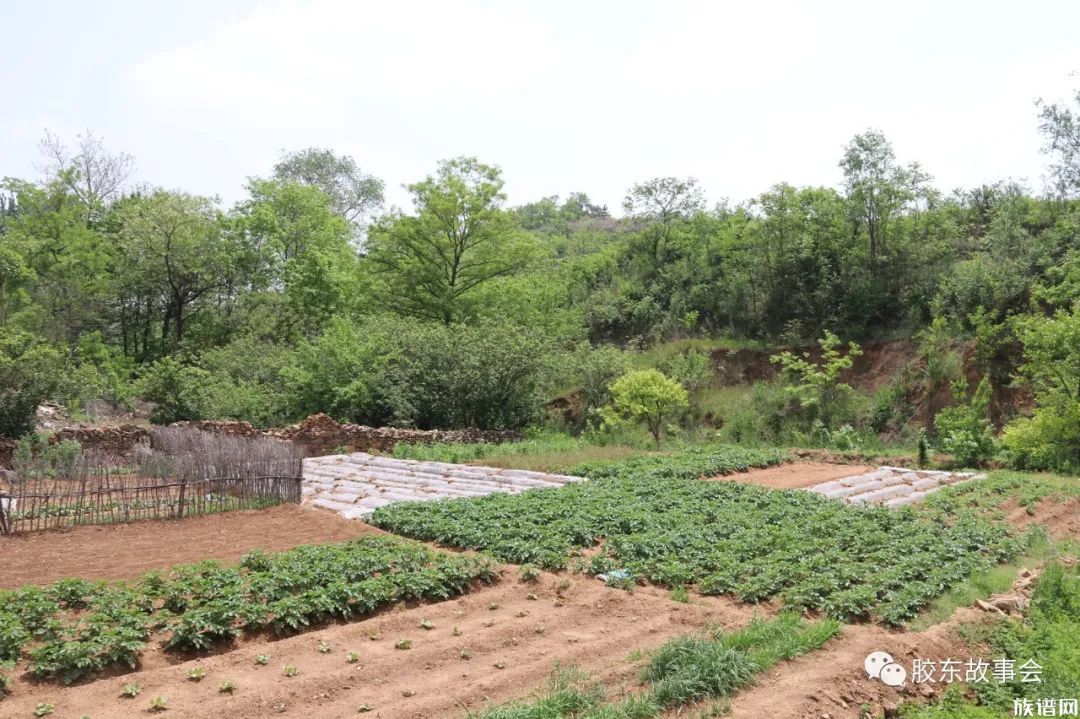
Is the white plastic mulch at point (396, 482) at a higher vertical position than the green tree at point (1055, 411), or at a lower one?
lower

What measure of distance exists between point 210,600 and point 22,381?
46.9 ft

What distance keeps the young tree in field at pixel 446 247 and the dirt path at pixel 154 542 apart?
60.0ft

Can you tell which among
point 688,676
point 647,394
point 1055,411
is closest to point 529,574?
point 688,676

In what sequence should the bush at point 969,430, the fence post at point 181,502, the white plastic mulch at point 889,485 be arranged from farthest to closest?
the bush at point 969,430
the white plastic mulch at point 889,485
the fence post at point 181,502

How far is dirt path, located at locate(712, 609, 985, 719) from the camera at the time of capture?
4891mm

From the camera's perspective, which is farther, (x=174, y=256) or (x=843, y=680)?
(x=174, y=256)

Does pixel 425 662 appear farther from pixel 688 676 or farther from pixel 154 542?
pixel 154 542

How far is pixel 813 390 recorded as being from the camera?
2136cm

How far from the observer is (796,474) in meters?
14.6

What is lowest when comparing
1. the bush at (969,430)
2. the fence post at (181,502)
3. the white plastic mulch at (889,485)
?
the white plastic mulch at (889,485)

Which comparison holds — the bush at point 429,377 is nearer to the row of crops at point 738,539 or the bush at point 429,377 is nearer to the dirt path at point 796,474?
the dirt path at point 796,474

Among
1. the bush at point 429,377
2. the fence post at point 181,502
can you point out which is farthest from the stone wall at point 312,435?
the fence post at point 181,502

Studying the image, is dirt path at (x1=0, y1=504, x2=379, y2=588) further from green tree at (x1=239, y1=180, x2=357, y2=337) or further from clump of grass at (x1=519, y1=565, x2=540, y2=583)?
green tree at (x1=239, y1=180, x2=357, y2=337)

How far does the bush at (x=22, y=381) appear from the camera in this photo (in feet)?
57.1
